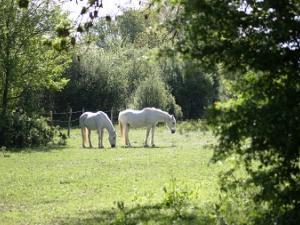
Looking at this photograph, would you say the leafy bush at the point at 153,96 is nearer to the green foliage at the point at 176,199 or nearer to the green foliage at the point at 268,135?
the green foliage at the point at 176,199

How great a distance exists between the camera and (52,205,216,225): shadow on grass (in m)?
8.12

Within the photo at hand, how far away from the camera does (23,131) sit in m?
26.9

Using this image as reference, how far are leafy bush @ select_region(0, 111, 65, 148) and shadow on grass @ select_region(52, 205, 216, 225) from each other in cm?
1747

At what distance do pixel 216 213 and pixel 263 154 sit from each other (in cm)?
169

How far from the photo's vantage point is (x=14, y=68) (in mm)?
28031

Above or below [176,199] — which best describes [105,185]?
below

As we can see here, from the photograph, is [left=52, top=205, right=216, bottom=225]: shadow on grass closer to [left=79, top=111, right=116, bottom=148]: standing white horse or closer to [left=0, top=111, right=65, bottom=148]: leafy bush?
[left=79, top=111, right=116, bottom=148]: standing white horse

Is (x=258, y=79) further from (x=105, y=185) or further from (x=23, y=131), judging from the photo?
(x=23, y=131)

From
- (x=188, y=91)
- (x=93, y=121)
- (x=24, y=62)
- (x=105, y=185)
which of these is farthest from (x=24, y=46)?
(x=188, y=91)

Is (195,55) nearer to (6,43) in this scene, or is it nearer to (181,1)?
(181,1)

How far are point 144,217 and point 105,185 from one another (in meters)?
5.39

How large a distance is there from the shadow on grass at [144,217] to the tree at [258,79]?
1.70 m

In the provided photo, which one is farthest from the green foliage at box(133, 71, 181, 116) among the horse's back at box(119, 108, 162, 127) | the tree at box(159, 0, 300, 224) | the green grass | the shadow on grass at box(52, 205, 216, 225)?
the tree at box(159, 0, 300, 224)

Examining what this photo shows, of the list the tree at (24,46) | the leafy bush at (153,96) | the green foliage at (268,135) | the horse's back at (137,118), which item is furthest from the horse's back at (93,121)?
the green foliage at (268,135)
